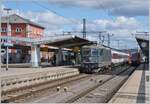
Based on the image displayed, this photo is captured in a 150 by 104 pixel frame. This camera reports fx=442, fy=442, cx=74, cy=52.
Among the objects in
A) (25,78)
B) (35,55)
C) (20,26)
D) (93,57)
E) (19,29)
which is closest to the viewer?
(25,78)

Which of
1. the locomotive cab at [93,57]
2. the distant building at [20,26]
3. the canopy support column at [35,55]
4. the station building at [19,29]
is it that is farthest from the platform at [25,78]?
the distant building at [20,26]

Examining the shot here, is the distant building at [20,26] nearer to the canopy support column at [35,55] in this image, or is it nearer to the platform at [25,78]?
the canopy support column at [35,55]

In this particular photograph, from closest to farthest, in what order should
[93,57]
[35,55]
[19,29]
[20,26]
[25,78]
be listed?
1. [25,78]
2. [93,57]
3. [35,55]
4. [19,29]
5. [20,26]

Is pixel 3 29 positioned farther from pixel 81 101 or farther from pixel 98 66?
pixel 81 101

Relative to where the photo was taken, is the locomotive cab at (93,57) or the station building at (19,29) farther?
the station building at (19,29)

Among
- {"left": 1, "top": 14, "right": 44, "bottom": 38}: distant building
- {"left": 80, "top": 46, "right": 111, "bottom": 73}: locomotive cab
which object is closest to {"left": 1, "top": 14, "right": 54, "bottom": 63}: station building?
{"left": 1, "top": 14, "right": 44, "bottom": 38}: distant building

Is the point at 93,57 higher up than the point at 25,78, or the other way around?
the point at 93,57

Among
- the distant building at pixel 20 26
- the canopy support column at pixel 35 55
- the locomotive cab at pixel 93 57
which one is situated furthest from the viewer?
the distant building at pixel 20 26

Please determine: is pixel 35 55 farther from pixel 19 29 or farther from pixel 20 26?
pixel 20 26

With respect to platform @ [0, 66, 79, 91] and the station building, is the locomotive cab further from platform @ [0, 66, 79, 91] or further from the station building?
the station building

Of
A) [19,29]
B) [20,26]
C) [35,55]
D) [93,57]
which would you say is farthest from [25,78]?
[20,26]

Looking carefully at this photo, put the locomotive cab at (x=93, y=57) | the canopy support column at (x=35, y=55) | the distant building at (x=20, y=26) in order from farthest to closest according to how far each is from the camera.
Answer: the distant building at (x=20, y=26) → the canopy support column at (x=35, y=55) → the locomotive cab at (x=93, y=57)

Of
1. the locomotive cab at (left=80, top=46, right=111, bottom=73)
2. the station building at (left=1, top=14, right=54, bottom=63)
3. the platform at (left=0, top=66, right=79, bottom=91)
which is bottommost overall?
the platform at (left=0, top=66, right=79, bottom=91)

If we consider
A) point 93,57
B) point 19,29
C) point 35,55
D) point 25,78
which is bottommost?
point 25,78
